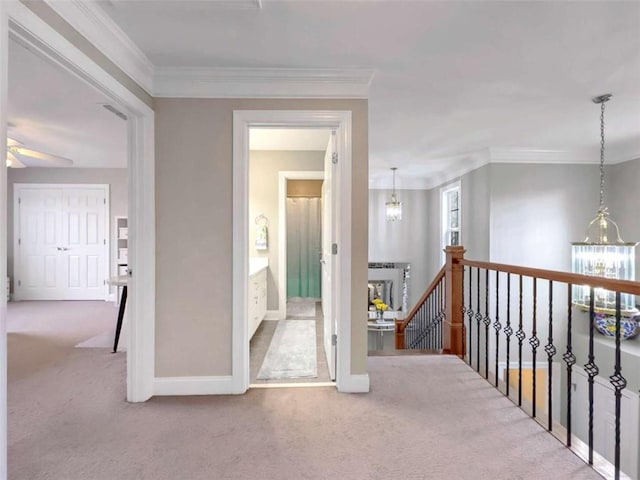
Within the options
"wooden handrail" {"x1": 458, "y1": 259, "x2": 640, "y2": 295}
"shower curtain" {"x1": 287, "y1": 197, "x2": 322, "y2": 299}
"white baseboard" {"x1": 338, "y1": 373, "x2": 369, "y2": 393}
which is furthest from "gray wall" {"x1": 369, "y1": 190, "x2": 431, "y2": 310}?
"white baseboard" {"x1": 338, "y1": 373, "x2": 369, "y2": 393}

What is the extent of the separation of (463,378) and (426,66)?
231 cm

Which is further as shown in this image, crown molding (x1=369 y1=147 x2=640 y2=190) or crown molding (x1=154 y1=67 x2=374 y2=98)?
crown molding (x1=369 y1=147 x2=640 y2=190)

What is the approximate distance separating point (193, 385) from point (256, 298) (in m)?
1.43

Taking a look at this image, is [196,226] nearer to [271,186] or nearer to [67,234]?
[271,186]

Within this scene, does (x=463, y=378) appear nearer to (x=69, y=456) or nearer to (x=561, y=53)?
(x=561, y=53)

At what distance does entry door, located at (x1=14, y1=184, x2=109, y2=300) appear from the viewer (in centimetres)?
542

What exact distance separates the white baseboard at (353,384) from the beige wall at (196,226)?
0.82m

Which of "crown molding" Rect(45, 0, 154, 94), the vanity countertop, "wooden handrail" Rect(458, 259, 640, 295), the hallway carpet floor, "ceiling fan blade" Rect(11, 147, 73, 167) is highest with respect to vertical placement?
"crown molding" Rect(45, 0, 154, 94)

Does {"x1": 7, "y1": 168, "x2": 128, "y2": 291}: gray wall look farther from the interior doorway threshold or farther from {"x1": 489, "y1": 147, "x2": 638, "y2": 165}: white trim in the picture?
{"x1": 489, "y1": 147, "x2": 638, "y2": 165}: white trim

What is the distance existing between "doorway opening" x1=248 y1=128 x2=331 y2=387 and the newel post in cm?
120

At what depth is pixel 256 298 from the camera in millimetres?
3631

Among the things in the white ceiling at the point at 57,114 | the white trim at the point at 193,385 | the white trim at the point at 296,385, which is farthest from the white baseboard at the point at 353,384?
the white ceiling at the point at 57,114

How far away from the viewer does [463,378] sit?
8.31ft

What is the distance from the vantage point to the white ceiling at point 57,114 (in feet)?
7.44
